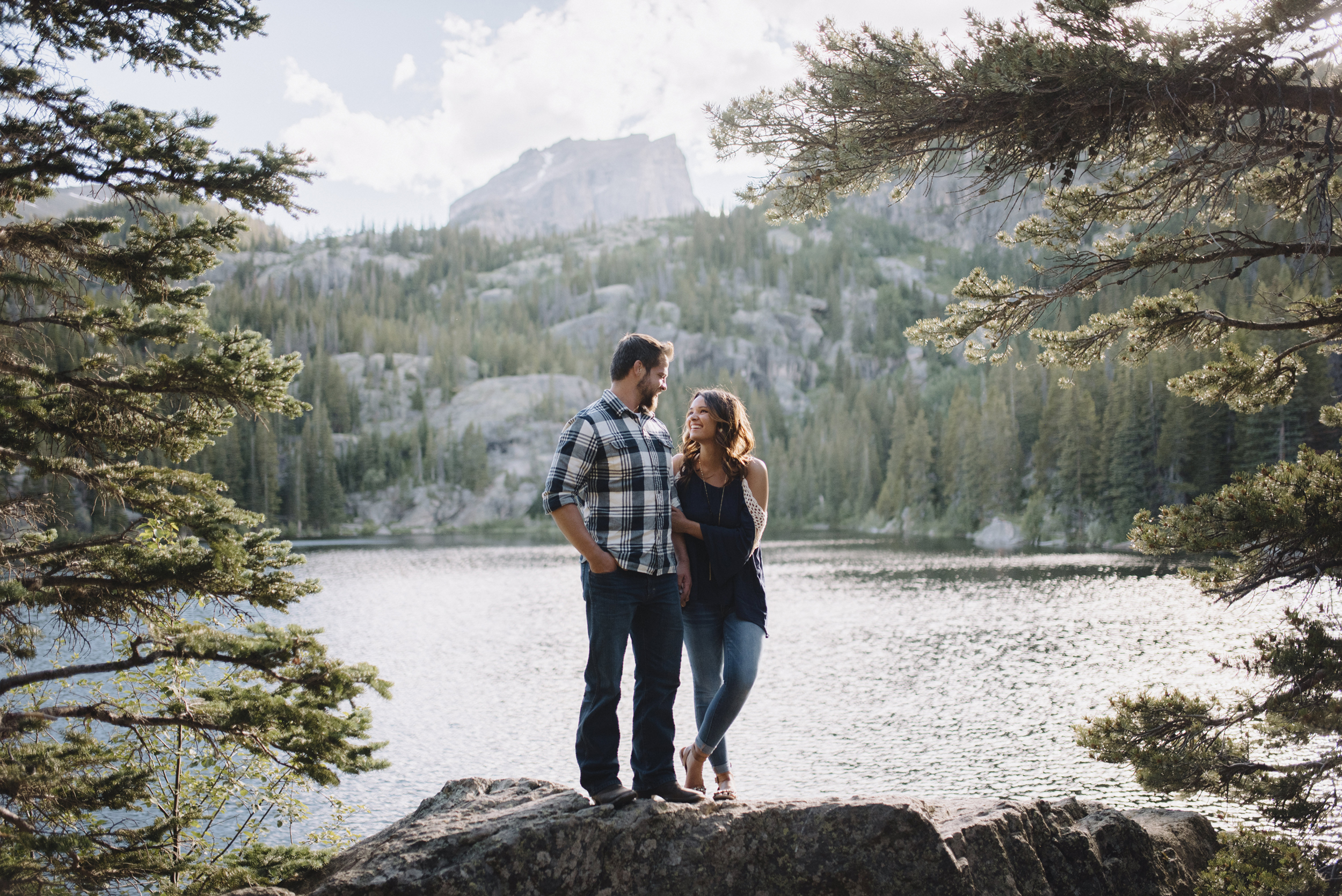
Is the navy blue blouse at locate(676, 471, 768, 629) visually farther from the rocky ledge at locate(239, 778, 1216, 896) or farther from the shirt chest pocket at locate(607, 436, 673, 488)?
the rocky ledge at locate(239, 778, 1216, 896)

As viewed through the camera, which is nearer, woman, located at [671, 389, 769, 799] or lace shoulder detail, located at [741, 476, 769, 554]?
woman, located at [671, 389, 769, 799]

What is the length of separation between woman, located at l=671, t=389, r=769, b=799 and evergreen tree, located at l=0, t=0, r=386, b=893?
2781 mm

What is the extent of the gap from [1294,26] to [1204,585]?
3.18 metres

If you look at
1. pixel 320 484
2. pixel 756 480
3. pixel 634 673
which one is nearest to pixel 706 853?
pixel 634 673

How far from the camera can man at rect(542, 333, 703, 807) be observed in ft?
13.7

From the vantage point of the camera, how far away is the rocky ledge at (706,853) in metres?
3.96

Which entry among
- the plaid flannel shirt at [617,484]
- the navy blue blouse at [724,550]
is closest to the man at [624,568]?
the plaid flannel shirt at [617,484]

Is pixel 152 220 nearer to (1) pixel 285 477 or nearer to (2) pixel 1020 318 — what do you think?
(2) pixel 1020 318

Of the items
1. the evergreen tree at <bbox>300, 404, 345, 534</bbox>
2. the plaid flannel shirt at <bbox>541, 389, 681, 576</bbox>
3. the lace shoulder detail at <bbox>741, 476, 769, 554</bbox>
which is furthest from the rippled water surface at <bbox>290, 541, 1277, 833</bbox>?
the evergreen tree at <bbox>300, 404, 345, 534</bbox>

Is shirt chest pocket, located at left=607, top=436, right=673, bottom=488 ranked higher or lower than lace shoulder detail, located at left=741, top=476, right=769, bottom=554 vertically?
higher

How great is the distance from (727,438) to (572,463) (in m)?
1.03

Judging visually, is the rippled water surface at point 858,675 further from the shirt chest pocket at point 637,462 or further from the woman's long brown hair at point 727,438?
the shirt chest pocket at point 637,462

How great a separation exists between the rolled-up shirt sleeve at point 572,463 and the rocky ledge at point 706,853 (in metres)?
1.54

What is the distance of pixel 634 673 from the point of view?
4125 millimetres
